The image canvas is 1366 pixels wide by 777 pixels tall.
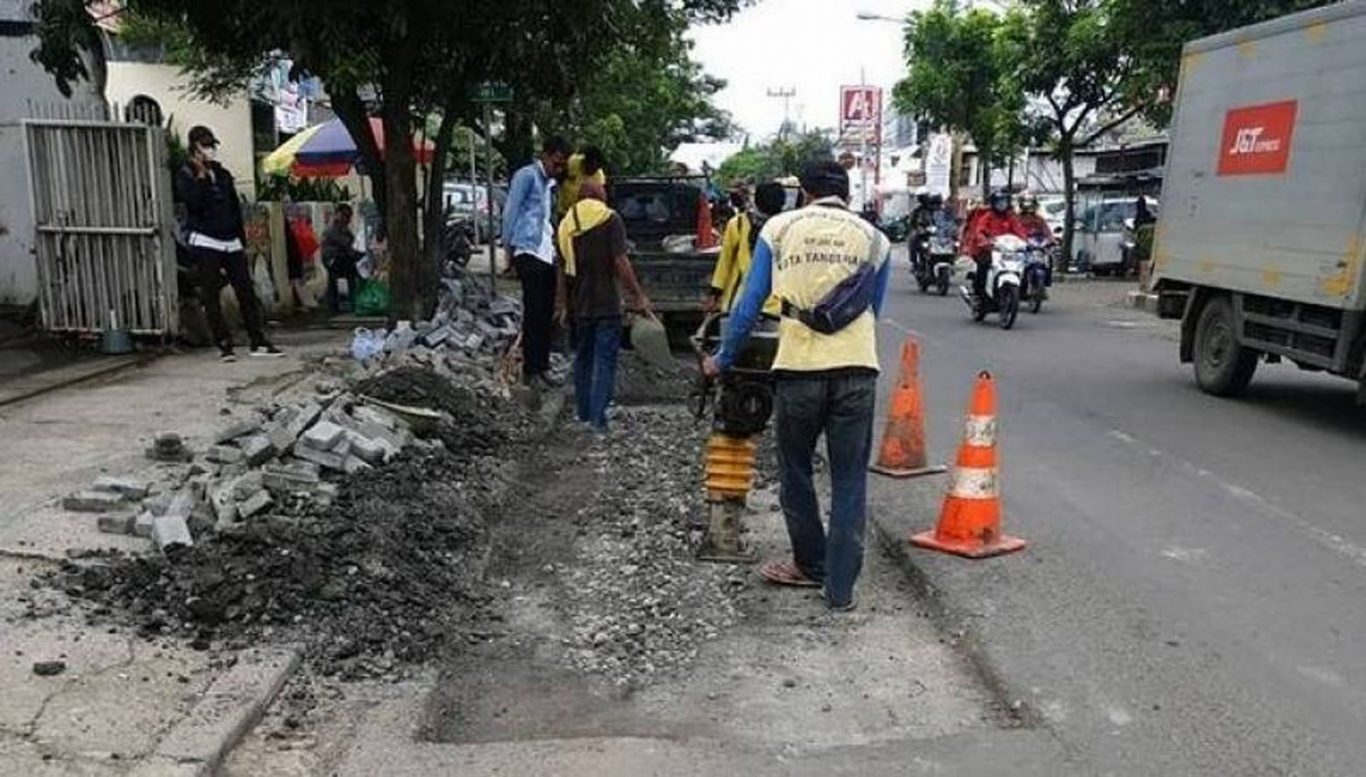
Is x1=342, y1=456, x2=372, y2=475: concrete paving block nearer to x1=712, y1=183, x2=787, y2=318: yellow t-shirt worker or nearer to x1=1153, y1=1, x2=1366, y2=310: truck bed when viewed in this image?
x1=712, y1=183, x2=787, y2=318: yellow t-shirt worker

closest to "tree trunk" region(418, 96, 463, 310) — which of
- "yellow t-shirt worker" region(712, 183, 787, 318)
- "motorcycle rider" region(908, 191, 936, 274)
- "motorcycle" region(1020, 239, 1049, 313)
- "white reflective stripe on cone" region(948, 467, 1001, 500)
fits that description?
"yellow t-shirt worker" region(712, 183, 787, 318)

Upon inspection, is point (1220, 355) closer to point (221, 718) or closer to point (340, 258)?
point (221, 718)

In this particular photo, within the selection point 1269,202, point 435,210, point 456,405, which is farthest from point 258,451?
point 1269,202

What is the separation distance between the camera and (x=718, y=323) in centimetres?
768

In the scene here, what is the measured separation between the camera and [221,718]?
371 centimetres

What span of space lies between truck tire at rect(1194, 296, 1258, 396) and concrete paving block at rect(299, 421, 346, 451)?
7637 millimetres

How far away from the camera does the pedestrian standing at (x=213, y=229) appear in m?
9.77

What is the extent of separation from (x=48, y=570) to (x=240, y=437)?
5.69 ft

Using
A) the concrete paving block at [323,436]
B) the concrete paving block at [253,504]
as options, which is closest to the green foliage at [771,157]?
the concrete paving block at [323,436]

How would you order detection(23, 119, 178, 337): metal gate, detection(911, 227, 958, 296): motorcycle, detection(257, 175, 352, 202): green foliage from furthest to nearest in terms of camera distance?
detection(911, 227, 958, 296): motorcycle, detection(257, 175, 352, 202): green foliage, detection(23, 119, 178, 337): metal gate

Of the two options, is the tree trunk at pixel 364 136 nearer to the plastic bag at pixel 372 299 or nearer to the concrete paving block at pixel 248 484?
the plastic bag at pixel 372 299

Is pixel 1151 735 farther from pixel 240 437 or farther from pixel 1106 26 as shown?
pixel 1106 26

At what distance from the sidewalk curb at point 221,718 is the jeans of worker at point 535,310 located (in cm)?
536

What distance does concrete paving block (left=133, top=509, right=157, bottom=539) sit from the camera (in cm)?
514
